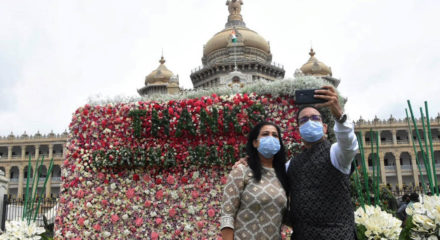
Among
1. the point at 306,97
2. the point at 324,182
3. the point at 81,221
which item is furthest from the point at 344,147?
the point at 81,221

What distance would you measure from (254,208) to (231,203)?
0.63 feet

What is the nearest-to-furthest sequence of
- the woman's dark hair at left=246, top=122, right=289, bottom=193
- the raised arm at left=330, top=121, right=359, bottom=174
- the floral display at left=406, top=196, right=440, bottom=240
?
the raised arm at left=330, top=121, right=359, bottom=174 → the woman's dark hair at left=246, top=122, right=289, bottom=193 → the floral display at left=406, top=196, right=440, bottom=240

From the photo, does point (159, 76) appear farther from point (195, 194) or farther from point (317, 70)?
point (195, 194)

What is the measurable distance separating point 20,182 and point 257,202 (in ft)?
147

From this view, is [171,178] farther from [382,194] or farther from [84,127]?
[382,194]

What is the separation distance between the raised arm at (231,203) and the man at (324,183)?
44cm

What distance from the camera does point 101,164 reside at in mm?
7242

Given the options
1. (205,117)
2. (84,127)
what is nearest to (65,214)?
(84,127)

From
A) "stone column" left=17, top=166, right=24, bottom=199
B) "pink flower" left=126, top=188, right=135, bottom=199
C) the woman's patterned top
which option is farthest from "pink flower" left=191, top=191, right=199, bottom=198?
"stone column" left=17, top=166, right=24, bottom=199

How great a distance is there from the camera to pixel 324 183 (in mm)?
2838

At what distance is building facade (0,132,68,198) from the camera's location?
41469 mm

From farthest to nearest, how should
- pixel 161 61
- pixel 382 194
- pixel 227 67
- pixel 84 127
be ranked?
pixel 161 61 → pixel 227 67 → pixel 382 194 → pixel 84 127

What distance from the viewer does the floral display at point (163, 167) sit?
275 inches

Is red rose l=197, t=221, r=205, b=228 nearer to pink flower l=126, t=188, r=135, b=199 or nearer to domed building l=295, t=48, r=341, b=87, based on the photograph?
pink flower l=126, t=188, r=135, b=199
